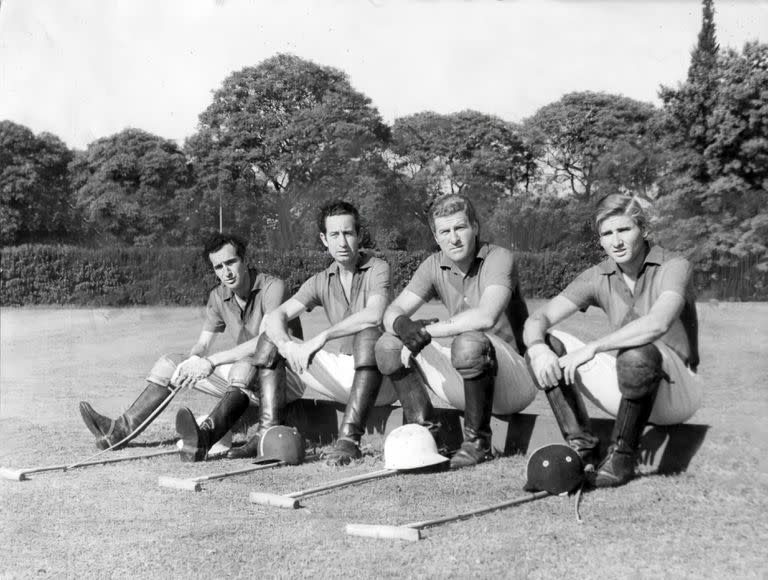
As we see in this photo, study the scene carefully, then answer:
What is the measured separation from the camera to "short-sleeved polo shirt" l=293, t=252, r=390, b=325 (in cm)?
423

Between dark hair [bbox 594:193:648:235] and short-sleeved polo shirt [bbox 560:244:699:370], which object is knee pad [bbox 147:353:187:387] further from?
dark hair [bbox 594:193:648:235]

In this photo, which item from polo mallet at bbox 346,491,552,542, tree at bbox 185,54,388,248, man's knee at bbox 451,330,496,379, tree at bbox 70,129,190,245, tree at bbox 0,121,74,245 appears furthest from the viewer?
tree at bbox 0,121,74,245

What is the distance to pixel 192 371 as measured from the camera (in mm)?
4301

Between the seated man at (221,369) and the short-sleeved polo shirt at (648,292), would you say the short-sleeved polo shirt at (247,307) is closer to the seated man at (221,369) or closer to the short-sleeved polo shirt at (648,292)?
the seated man at (221,369)

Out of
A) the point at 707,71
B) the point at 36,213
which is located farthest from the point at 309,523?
the point at 36,213

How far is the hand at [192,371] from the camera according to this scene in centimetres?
429

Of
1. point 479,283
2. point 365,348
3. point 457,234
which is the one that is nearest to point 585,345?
point 479,283

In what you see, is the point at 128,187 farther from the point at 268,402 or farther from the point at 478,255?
the point at 478,255

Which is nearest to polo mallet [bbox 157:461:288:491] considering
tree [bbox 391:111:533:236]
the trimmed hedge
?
the trimmed hedge

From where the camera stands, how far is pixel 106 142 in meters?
7.10

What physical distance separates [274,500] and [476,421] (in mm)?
949

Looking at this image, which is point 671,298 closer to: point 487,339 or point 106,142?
point 487,339

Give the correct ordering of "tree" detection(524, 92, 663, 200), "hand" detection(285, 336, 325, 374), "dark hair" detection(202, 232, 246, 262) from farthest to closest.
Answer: "tree" detection(524, 92, 663, 200) → "dark hair" detection(202, 232, 246, 262) → "hand" detection(285, 336, 325, 374)

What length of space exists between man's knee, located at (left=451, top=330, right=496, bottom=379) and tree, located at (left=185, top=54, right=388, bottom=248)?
93.1 inches
